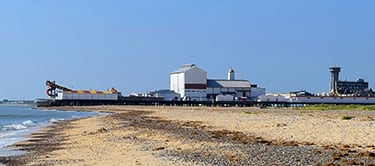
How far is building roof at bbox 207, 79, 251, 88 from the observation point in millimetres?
137750

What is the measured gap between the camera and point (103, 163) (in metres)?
16.4

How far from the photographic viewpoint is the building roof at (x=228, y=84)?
452 ft

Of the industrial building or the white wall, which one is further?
the industrial building

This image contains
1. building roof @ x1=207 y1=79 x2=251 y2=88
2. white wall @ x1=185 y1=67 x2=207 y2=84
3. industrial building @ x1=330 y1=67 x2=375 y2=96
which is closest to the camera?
white wall @ x1=185 y1=67 x2=207 y2=84

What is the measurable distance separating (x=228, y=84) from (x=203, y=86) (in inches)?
278

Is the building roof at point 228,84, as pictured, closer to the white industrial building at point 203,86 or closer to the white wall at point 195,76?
the white industrial building at point 203,86

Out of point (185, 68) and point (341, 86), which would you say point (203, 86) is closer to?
point (185, 68)

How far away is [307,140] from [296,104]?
113609 millimetres

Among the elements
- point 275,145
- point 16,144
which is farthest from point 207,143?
point 16,144

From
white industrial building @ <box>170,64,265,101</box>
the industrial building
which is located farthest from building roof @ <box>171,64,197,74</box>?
the industrial building

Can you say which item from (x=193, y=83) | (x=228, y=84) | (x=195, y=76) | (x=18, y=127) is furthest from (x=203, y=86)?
(x=18, y=127)

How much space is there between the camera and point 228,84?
139000mm

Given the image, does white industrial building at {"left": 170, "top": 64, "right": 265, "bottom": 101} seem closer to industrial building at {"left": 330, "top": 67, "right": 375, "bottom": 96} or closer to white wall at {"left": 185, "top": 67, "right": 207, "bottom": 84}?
white wall at {"left": 185, "top": 67, "right": 207, "bottom": 84}

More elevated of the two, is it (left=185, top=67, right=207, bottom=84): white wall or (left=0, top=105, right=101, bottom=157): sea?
(left=185, top=67, right=207, bottom=84): white wall
